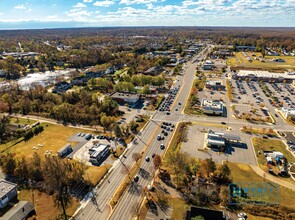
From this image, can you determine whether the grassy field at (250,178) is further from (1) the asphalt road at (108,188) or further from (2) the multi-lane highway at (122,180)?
(1) the asphalt road at (108,188)

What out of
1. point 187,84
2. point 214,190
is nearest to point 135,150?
point 214,190

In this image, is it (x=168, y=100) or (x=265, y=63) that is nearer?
(x=168, y=100)

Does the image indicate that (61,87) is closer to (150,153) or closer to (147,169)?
(150,153)

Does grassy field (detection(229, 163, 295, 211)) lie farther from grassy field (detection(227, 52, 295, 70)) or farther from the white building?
grassy field (detection(227, 52, 295, 70))

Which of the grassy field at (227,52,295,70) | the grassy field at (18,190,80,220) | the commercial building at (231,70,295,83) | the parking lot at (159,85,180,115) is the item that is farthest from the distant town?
the grassy field at (227,52,295,70)

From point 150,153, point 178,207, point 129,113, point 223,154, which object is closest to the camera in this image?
point 178,207

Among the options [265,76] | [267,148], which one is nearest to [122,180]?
[267,148]

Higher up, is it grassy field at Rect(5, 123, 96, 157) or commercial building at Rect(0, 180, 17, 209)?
commercial building at Rect(0, 180, 17, 209)
